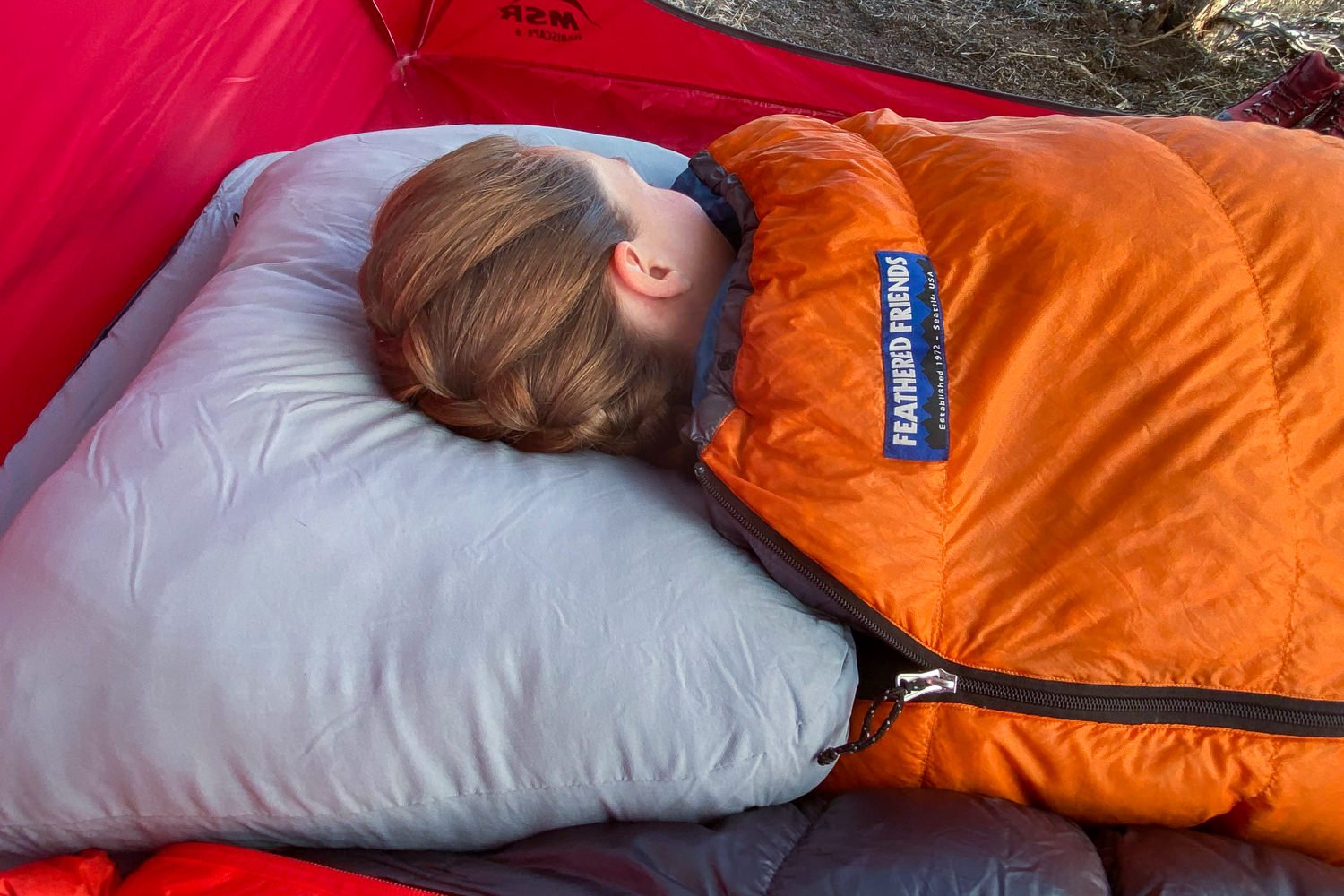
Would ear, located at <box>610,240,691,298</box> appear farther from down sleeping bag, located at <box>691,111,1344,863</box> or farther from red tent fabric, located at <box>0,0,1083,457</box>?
red tent fabric, located at <box>0,0,1083,457</box>

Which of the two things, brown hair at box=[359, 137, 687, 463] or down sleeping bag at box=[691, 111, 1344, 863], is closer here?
down sleeping bag at box=[691, 111, 1344, 863]

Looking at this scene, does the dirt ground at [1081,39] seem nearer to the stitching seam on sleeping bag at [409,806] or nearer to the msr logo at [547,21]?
the msr logo at [547,21]

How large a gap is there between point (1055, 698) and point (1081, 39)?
6.50 ft

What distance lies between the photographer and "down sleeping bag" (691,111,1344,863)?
0.74 meters

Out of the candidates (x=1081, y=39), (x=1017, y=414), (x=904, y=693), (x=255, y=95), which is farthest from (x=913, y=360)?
(x=1081, y=39)

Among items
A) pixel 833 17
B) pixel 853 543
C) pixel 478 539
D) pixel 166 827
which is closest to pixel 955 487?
pixel 853 543

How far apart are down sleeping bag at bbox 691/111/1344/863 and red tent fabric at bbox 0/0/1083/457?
877mm

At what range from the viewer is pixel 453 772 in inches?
29.9

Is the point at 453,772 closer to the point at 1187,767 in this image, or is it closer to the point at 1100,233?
the point at 1187,767

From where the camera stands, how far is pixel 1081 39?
2211 millimetres

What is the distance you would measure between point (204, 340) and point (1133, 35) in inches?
85.3

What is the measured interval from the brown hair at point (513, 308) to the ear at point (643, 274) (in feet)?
0.05

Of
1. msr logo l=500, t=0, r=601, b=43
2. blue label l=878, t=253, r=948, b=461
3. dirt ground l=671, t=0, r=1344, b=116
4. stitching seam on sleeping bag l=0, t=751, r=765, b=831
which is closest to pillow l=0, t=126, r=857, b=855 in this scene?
stitching seam on sleeping bag l=0, t=751, r=765, b=831

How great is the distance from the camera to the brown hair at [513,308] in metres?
0.88
